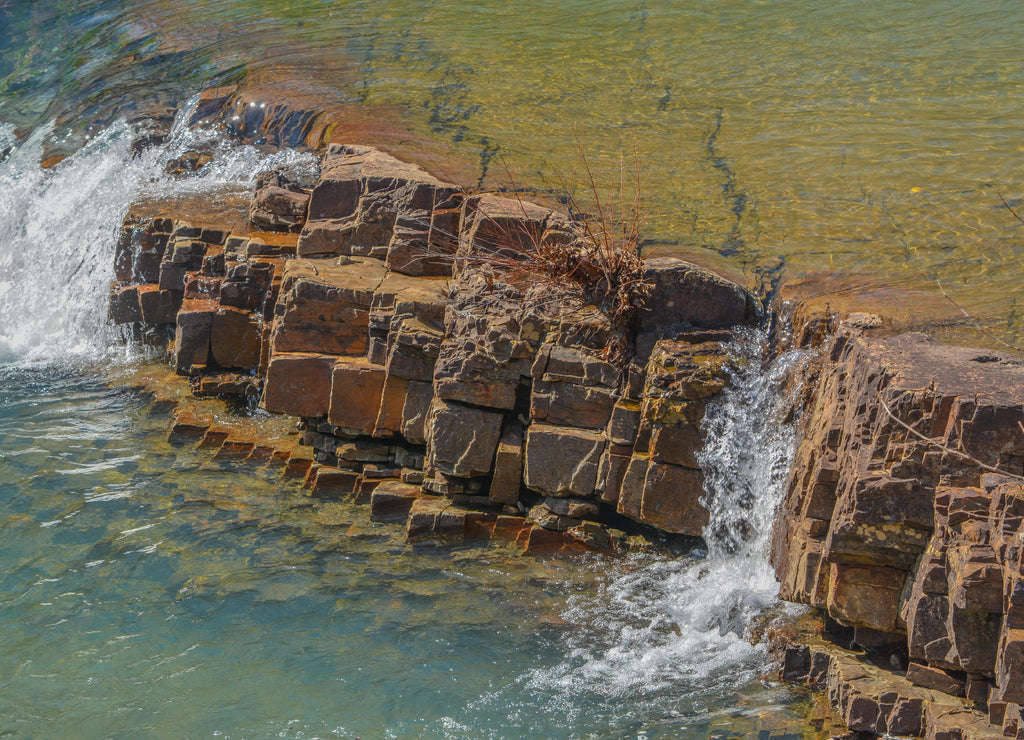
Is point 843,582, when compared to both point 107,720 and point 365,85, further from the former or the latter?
point 365,85

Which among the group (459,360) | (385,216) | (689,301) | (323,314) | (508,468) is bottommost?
(508,468)

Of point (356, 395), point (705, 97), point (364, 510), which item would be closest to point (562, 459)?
point (364, 510)

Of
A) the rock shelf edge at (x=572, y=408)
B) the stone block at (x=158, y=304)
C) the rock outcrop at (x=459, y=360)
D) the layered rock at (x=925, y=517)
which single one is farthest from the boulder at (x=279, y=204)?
the layered rock at (x=925, y=517)

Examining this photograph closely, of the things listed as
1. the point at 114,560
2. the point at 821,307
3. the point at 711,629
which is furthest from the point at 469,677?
the point at 821,307

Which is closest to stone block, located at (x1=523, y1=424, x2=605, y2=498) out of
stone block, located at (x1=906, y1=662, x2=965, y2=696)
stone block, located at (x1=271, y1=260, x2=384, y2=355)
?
stone block, located at (x1=271, y1=260, x2=384, y2=355)

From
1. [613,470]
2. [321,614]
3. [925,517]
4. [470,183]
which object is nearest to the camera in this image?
[925,517]

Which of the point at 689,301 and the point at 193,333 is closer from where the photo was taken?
the point at 689,301

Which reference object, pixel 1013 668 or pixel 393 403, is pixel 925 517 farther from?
pixel 393 403

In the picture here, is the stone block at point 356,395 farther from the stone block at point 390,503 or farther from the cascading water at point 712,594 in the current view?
the cascading water at point 712,594
